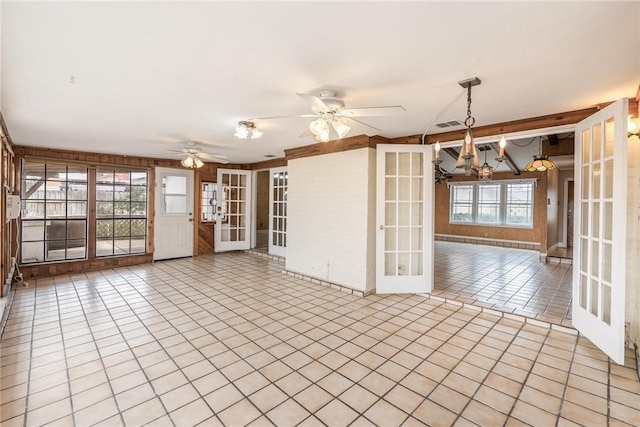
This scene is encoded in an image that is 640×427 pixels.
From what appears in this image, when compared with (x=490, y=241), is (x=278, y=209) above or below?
above

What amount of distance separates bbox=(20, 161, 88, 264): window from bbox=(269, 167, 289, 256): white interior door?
3.58 metres

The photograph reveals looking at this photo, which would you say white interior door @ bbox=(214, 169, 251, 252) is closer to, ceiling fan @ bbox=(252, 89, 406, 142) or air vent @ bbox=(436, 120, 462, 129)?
air vent @ bbox=(436, 120, 462, 129)

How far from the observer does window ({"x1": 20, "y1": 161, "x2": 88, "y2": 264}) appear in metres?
5.18

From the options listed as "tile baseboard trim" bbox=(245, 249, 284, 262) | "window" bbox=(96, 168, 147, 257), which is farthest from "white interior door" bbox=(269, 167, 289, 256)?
"window" bbox=(96, 168, 147, 257)

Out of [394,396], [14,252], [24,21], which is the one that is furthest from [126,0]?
[14,252]

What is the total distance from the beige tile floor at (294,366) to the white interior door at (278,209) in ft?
9.07

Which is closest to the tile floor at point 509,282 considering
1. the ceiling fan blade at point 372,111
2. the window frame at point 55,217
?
the ceiling fan blade at point 372,111

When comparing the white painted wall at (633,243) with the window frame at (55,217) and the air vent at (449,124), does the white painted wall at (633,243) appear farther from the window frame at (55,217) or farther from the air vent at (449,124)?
the window frame at (55,217)

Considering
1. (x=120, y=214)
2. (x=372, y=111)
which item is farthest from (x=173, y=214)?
(x=372, y=111)

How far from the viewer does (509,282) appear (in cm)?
484

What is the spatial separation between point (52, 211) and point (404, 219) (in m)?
6.23

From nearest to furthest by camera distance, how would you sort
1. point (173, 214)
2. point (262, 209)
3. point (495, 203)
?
point (173, 214)
point (262, 209)
point (495, 203)

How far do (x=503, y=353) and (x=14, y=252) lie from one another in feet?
23.1

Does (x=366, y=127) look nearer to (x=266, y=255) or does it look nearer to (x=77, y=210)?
(x=266, y=255)
